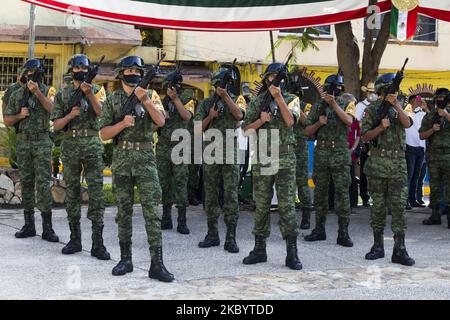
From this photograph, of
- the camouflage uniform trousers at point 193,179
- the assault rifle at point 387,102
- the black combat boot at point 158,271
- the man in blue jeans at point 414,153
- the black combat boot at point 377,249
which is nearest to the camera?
the black combat boot at point 158,271

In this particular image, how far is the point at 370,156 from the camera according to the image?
7473mm

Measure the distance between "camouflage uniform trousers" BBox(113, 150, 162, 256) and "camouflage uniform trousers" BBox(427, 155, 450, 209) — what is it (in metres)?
4.76

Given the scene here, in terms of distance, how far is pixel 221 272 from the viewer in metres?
6.64

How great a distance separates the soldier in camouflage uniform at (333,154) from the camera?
807cm

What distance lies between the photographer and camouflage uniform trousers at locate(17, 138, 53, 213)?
786 cm

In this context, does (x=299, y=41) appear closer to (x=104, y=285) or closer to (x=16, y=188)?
(x=16, y=188)

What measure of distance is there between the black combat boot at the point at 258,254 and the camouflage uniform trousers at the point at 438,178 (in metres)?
3.58

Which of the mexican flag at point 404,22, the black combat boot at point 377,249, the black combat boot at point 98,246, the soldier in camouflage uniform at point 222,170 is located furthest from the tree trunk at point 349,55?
the black combat boot at point 98,246

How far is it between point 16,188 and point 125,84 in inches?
190

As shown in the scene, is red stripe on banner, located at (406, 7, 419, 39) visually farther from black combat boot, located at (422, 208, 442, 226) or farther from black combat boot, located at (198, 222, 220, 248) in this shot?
black combat boot, located at (198, 222, 220, 248)

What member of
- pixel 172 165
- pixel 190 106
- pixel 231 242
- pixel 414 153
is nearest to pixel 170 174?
pixel 172 165

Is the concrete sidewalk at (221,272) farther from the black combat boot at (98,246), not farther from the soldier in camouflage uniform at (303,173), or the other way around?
the soldier in camouflage uniform at (303,173)

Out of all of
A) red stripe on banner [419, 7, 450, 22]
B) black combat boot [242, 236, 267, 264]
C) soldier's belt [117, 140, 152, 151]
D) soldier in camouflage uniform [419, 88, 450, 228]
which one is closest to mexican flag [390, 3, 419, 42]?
red stripe on banner [419, 7, 450, 22]
